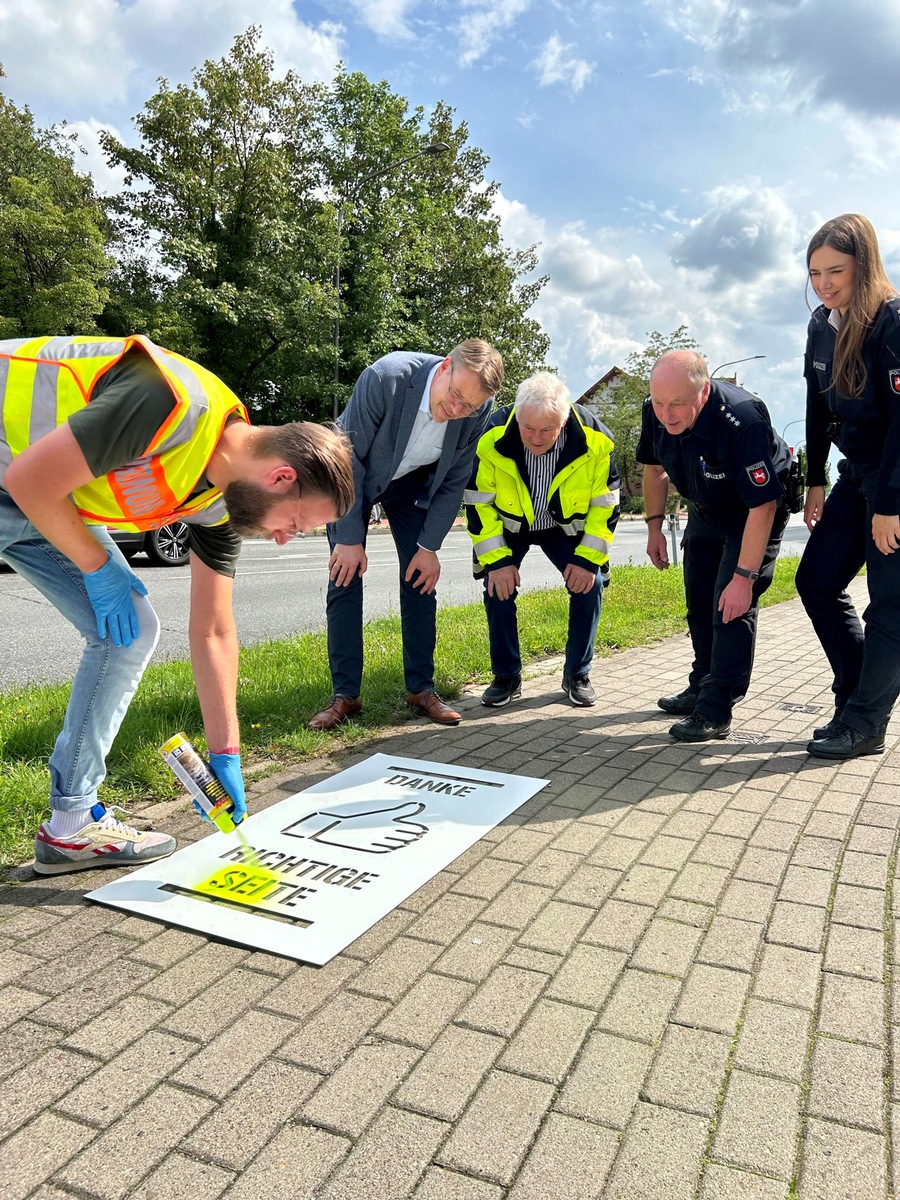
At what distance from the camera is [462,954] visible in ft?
7.81

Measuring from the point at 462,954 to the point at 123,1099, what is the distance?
890 millimetres

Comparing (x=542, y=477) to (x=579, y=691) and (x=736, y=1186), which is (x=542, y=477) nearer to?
(x=579, y=691)

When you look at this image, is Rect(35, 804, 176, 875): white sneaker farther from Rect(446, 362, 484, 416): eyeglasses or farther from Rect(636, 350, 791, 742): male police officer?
Rect(636, 350, 791, 742): male police officer

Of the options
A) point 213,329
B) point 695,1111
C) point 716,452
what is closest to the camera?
point 695,1111

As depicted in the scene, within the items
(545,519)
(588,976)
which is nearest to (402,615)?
(545,519)

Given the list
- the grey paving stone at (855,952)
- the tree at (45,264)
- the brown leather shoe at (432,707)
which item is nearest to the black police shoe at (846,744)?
the grey paving stone at (855,952)

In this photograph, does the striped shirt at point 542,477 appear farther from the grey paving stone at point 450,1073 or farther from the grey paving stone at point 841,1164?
the grey paving stone at point 841,1164

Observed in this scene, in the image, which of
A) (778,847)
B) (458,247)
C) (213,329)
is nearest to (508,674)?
(778,847)

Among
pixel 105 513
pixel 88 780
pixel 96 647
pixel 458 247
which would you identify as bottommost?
pixel 88 780

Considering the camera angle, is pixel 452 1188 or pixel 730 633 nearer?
pixel 452 1188

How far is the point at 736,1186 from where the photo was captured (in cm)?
162

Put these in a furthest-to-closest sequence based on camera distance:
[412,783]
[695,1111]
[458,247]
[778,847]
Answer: [458,247] → [412,783] → [778,847] → [695,1111]

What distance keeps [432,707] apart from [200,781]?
2128 mm

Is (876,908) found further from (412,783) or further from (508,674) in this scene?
(508,674)
